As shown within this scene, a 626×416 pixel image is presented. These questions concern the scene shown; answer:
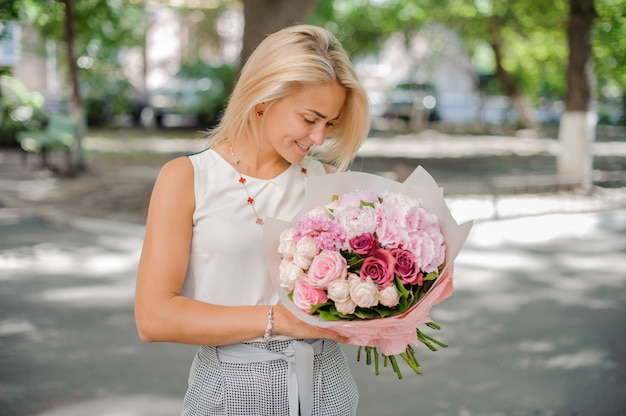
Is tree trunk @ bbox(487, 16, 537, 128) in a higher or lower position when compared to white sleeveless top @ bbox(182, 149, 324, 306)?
higher

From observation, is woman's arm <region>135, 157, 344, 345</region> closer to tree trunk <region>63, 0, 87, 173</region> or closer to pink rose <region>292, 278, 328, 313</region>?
pink rose <region>292, 278, 328, 313</region>

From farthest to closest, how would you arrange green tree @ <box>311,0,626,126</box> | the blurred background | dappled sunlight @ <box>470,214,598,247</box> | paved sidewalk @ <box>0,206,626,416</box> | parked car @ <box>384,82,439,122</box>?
parked car @ <box>384,82,439,122</box>, green tree @ <box>311,0,626,126</box>, dappled sunlight @ <box>470,214,598,247</box>, the blurred background, paved sidewalk @ <box>0,206,626,416</box>

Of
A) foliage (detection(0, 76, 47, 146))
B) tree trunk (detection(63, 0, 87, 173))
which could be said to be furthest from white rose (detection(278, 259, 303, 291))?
foliage (detection(0, 76, 47, 146))

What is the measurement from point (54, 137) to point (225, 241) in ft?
53.3

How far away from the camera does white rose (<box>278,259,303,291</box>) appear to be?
2.14m

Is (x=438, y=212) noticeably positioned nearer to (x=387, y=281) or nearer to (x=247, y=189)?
(x=387, y=281)

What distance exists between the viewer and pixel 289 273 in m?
2.14

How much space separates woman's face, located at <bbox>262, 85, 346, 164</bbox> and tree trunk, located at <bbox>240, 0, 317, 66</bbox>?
9.31 m

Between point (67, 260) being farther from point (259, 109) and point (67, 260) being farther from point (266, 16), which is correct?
point (259, 109)

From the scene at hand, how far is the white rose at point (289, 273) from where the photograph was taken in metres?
2.14

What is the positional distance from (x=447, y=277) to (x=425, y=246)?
9 cm

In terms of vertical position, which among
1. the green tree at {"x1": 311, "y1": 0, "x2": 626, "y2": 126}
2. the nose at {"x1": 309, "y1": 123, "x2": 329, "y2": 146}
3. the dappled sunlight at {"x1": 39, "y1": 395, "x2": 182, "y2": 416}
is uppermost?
the green tree at {"x1": 311, "y1": 0, "x2": 626, "y2": 126}

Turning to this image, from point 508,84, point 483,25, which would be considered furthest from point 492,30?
point 508,84

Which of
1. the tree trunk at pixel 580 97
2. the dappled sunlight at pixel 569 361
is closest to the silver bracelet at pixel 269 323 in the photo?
the dappled sunlight at pixel 569 361
